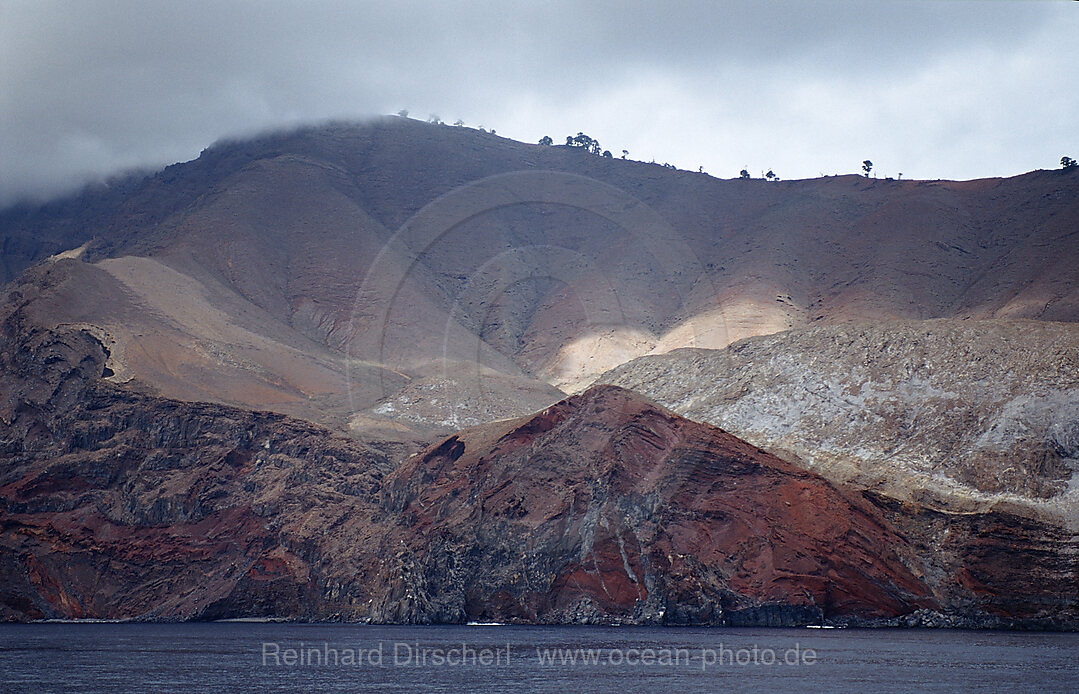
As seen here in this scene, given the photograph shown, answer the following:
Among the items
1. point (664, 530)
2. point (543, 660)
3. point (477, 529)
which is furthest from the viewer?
point (477, 529)

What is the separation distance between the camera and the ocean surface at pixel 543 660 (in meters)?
54.5

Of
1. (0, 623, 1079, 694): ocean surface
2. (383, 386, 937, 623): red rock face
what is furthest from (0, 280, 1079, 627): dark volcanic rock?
(0, 623, 1079, 694): ocean surface

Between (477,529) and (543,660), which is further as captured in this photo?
(477,529)

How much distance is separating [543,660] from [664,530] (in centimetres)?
2495

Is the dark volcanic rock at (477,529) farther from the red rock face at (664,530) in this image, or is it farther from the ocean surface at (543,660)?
the ocean surface at (543,660)

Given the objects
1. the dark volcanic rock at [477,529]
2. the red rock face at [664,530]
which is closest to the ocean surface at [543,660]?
the red rock face at [664,530]

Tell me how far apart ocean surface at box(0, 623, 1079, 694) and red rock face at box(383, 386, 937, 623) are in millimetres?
2714

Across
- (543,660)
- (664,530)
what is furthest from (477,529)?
(543,660)

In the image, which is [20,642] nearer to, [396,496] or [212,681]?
[212,681]

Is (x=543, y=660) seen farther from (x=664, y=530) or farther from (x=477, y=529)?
(x=477, y=529)

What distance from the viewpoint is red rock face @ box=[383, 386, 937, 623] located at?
276 ft

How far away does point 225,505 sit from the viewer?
4210 inches

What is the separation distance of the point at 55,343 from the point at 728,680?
9529 centimetres

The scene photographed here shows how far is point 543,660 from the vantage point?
6338 cm
